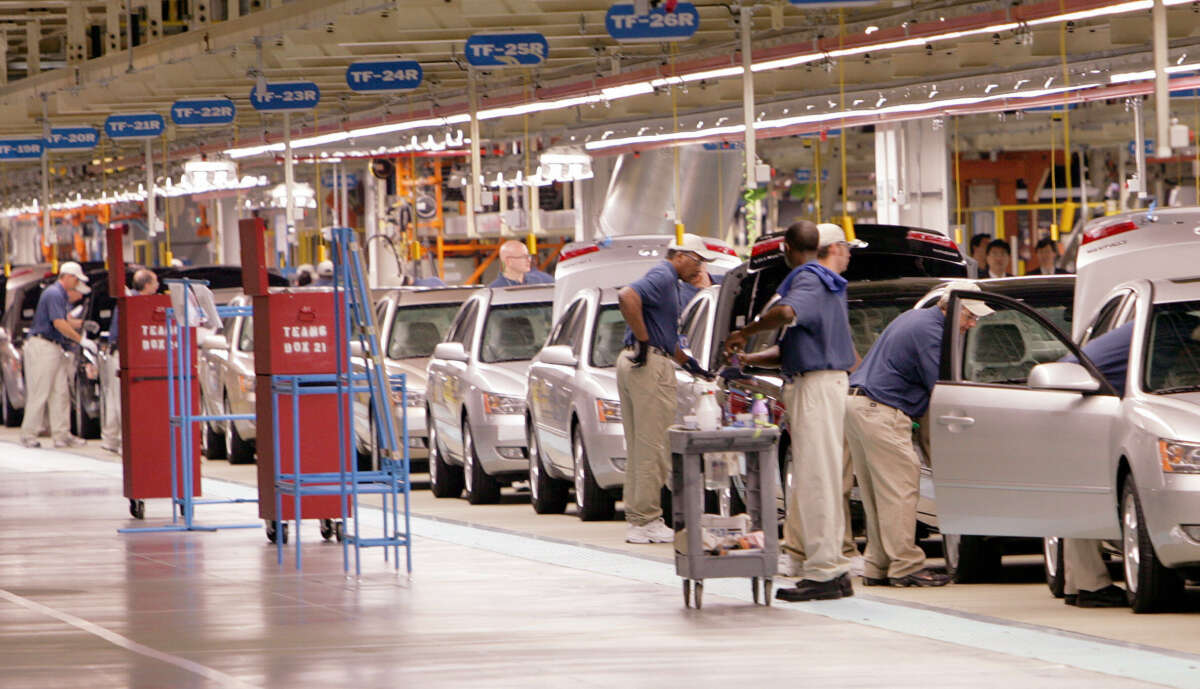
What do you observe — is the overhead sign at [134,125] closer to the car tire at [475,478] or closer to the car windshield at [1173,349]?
the car tire at [475,478]

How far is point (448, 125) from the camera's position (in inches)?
1152

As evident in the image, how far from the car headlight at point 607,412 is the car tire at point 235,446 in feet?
30.8

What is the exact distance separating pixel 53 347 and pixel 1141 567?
18715mm

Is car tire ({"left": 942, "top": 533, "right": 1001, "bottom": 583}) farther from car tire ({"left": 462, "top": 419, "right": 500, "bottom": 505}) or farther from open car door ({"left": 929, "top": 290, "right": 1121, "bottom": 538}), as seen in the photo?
car tire ({"left": 462, "top": 419, "right": 500, "bottom": 505})

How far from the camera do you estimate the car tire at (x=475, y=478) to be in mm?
18547

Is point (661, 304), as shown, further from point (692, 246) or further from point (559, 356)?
point (559, 356)

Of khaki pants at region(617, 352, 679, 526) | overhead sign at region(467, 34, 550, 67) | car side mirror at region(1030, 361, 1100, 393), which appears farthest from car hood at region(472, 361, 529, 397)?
car side mirror at region(1030, 361, 1100, 393)

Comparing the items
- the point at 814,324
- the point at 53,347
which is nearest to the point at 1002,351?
the point at 814,324

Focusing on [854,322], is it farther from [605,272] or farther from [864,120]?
[864,120]

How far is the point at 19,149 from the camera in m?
34.8

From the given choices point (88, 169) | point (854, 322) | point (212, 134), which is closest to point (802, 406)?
point (854, 322)

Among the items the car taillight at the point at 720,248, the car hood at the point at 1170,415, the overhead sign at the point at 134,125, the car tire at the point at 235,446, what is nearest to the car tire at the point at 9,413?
the overhead sign at the point at 134,125

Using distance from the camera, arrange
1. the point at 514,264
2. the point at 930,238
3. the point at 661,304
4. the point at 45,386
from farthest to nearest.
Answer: the point at 45,386 → the point at 514,264 → the point at 930,238 → the point at 661,304

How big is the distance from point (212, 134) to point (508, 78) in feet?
41.1
